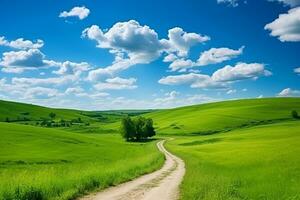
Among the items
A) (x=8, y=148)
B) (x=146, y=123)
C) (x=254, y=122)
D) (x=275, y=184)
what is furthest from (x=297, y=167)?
(x=254, y=122)

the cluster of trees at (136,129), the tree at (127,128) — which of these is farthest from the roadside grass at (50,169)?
the cluster of trees at (136,129)

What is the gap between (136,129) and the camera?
148875 mm

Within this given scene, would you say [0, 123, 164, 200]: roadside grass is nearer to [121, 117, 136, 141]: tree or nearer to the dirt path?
the dirt path

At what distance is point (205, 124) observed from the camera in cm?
17638

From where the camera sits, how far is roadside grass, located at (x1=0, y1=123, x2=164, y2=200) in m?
20.2

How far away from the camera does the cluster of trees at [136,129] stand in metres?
146

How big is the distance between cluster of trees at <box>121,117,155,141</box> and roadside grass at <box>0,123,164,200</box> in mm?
50598

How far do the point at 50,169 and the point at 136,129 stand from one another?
11774cm

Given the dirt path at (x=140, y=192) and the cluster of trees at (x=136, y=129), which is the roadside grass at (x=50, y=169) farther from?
the cluster of trees at (x=136, y=129)

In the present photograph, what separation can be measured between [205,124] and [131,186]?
499 feet

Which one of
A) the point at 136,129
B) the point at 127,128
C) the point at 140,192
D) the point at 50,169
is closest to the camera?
the point at 140,192

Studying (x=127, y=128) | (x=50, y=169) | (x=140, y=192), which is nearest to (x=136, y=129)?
(x=127, y=128)

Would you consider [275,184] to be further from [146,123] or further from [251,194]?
[146,123]

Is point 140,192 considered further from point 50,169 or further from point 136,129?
point 136,129
